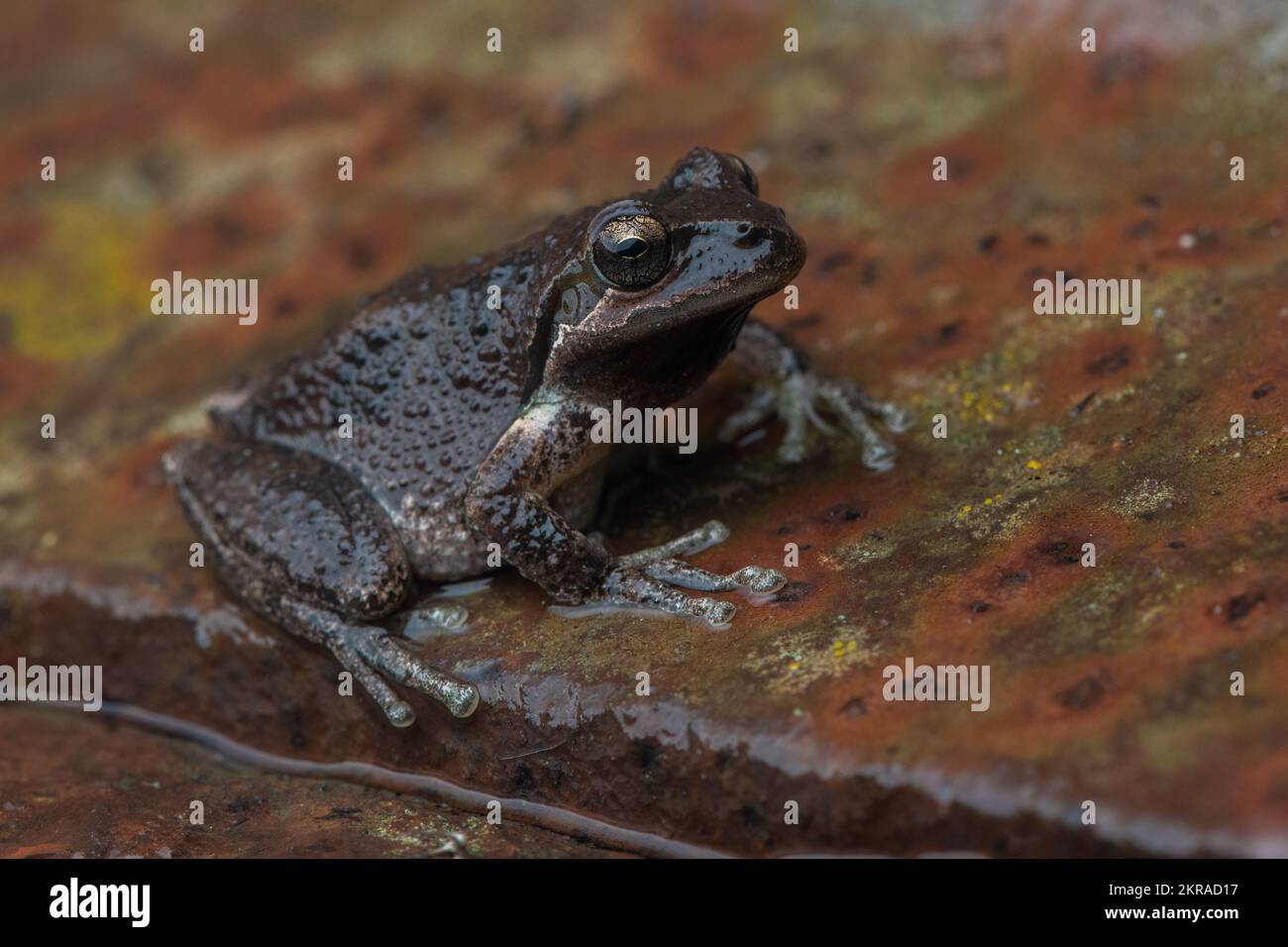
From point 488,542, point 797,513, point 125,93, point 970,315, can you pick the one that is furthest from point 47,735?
point 125,93

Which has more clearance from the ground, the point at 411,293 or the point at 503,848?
the point at 411,293

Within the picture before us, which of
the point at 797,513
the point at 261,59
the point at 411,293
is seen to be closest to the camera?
the point at 797,513

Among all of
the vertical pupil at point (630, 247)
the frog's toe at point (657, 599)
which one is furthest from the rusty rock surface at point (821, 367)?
the vertical pupil at point (630, 247)

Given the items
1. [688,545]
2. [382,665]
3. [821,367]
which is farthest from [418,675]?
[821,367]

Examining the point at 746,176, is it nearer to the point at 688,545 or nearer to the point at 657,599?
the point at 688,545

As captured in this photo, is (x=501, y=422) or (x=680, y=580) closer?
(x=680, y=580)

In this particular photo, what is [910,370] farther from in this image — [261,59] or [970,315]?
[261,59]

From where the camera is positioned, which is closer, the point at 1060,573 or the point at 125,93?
the point at 1060,573
